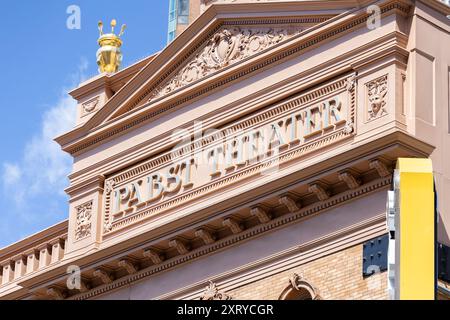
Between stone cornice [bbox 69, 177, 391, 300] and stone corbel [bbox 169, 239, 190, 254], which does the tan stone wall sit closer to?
stone cornice [bbox 69, 177, 391, 300]

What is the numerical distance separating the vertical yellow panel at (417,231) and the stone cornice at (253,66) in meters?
4.33

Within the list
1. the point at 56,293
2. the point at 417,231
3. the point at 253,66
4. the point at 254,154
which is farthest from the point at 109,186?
the point at 417,231

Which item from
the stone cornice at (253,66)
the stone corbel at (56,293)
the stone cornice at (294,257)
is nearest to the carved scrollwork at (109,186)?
the stone cornice at (253,66)

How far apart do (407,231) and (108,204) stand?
33.2ft

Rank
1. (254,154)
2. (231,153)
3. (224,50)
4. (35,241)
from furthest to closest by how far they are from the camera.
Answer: (35,241) → (224,50) → (231,153) → (254,154)

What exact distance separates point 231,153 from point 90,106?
4.70 m

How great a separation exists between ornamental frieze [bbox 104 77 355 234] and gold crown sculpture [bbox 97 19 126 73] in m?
2.64

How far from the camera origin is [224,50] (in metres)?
34.7

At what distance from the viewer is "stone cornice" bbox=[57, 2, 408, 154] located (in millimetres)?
31984

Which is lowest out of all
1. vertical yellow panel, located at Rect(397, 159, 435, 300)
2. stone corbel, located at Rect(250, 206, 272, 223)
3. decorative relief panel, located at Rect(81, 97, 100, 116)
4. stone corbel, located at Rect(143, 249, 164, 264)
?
vertical yellow panel, located at Rect(397, 159, 435, 300)

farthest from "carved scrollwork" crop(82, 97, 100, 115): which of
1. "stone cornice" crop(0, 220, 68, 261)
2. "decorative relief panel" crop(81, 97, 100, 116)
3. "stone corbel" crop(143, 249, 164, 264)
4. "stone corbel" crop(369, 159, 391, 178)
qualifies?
"stone corbel" crop(369, 159, 391, 178)

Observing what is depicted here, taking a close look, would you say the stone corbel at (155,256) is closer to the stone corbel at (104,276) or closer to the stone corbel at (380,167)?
the stone corbel at (104,276)

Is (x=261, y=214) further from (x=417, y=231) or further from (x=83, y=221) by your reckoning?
(x=417, y=231)
